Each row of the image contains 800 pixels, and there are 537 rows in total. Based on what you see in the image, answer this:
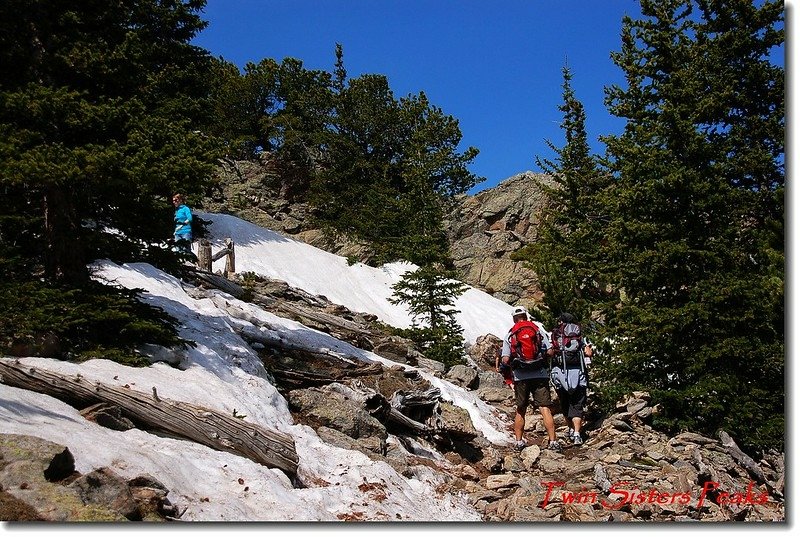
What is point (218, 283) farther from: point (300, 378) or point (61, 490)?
point (61, 490)

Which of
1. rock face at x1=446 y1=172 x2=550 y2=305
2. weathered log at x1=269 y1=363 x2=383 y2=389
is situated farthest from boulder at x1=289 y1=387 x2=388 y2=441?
rock face at x1=446 y1=172 x2=550 y2=305

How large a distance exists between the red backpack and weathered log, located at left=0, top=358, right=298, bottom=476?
15.4 feet

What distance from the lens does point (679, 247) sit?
11.6m

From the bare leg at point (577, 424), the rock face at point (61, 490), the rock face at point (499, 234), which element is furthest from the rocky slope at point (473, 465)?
the rock face at point (499, 234)

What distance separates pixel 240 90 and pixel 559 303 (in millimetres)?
37941

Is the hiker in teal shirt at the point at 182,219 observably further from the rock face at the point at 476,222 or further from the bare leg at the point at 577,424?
the rock face at the point at 476,222

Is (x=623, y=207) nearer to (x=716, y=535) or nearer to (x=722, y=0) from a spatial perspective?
(x=716, y=535)

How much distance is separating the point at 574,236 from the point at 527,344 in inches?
407

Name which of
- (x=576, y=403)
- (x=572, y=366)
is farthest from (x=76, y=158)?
(x=576, y=403)

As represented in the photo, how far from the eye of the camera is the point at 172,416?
7016 millimetres

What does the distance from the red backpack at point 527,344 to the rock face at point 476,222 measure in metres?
22.5

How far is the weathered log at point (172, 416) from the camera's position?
261 inches

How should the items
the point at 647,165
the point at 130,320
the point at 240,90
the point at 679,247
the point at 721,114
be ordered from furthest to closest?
the point at 240,90 < the point at 721,114 < the point at 647,165 < the point at 679,247 < the point at 130,320

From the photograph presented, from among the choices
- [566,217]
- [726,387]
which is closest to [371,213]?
[566,217]
